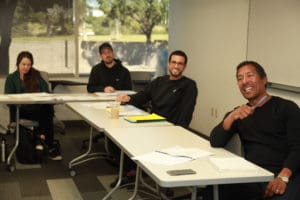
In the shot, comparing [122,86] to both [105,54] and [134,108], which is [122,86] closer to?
[105,54]

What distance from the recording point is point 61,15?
637 cm

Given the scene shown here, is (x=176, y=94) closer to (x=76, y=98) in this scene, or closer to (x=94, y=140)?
(x=76, y=98)

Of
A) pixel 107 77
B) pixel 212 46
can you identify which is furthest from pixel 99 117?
pixel 212 46

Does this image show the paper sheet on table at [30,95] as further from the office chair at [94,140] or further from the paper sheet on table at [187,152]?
the paper sheet on table at [187,152]

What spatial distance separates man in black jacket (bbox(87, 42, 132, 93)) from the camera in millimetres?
5270

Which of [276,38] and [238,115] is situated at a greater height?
[276,38]

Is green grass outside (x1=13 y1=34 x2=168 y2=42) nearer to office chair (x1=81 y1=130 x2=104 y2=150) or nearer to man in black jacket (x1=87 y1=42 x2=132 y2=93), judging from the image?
man in black jacket (x1=87 y1=42 x2=132 y2=93)

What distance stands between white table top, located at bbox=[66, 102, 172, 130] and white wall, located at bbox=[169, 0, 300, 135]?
1.65 m

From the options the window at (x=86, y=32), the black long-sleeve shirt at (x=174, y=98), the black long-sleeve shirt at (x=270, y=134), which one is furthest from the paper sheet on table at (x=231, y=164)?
the window at (x=86, y=32)

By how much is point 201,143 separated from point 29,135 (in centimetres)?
245

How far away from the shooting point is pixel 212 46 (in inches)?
224

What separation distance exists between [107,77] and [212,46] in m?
1.40

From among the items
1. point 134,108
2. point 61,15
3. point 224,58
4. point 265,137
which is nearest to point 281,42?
point 224,58

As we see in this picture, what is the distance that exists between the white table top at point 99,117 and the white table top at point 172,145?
0.13 meters
